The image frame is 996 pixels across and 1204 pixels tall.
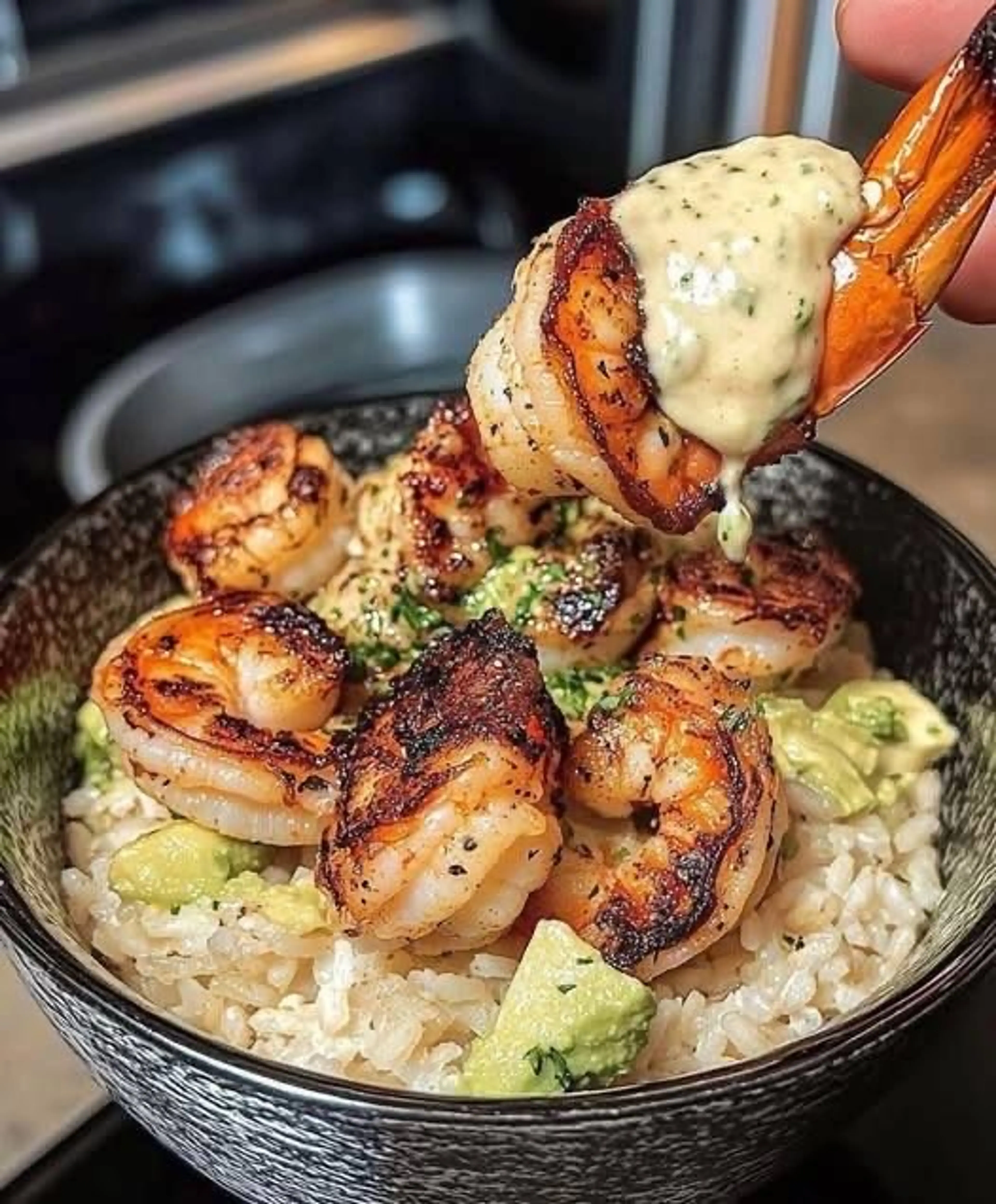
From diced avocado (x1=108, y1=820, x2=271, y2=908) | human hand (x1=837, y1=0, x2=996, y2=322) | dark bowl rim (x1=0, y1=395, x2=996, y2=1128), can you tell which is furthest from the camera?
human hand (x1=837, y1=0, x2=996, y2=322)

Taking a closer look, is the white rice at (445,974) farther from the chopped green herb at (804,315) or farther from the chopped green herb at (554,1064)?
the chopped green herb at (804,315)

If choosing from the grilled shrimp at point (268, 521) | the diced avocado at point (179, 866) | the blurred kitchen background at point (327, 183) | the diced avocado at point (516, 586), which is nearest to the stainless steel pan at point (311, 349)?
the blurred kitchen background at point (327, 183)

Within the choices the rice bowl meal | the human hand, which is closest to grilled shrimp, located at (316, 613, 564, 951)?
the rice bowl meal

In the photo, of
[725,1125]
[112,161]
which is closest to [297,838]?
[725,1125]

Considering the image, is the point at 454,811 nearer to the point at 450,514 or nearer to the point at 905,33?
the point at 450,514

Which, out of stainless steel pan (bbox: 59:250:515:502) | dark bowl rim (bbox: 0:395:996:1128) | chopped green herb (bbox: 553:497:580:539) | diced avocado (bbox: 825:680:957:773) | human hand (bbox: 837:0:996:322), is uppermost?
human hand (bbox: 837:0:996:322)

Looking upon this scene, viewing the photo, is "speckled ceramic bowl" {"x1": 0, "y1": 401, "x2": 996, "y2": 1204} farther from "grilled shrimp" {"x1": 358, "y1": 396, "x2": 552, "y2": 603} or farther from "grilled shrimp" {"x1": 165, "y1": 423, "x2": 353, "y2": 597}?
"grilled shrimp" {"x1": 358, "y1": 396, "x2": 552, "y2": 603}
